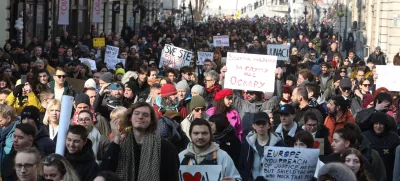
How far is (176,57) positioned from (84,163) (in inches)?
551

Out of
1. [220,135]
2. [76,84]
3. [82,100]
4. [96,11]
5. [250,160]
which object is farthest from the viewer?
[96,11]

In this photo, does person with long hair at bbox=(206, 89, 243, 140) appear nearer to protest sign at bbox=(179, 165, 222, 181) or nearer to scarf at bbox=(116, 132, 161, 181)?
protest sign at bbox=(179, 165, 222, 181)

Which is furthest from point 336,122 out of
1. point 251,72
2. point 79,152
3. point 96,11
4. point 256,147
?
point 96,11

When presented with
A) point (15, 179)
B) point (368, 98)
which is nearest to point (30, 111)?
point (15, 179)

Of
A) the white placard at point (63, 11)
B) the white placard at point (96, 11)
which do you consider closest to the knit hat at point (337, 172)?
the white placard at point (63, 11)

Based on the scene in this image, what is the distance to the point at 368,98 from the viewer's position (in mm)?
14445

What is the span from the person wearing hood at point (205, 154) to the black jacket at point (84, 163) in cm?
68

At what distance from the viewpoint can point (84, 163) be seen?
8.45 metres

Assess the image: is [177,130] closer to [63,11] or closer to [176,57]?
[176,57]

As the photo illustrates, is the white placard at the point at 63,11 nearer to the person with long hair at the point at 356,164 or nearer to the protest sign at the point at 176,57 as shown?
the protest sign at the point at 176,57

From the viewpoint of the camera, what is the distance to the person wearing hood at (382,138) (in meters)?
11.0

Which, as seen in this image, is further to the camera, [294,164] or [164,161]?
[294,164]

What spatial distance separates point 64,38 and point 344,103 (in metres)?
21.8

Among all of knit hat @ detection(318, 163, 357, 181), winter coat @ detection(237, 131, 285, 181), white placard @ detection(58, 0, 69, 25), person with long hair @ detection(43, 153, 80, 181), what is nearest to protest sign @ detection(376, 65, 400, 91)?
winter coat @ detection(237, 131, 285, 181)
